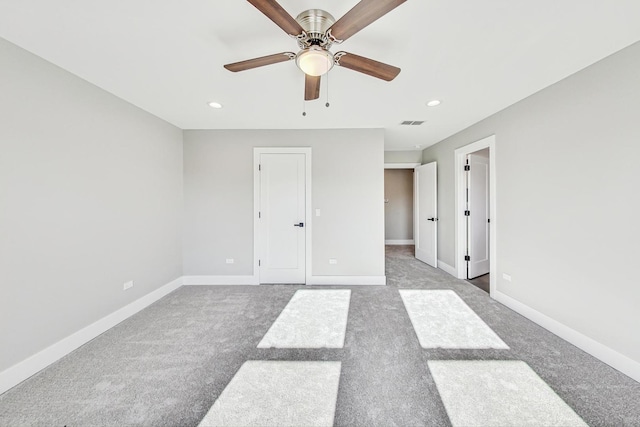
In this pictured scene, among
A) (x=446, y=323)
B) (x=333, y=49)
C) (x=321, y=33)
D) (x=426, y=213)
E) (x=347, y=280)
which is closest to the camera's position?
(x=321, y=33)

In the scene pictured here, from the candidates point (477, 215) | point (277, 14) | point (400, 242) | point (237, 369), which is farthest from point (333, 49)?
point (400, 242)

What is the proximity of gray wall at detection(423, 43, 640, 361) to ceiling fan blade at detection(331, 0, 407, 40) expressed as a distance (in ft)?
6.78

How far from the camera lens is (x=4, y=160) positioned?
169 cm

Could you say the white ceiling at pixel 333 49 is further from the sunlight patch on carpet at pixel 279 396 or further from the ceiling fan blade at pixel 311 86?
the sunlight patch on carpet at pixel 279 396

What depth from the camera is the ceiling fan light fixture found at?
142 centimetres

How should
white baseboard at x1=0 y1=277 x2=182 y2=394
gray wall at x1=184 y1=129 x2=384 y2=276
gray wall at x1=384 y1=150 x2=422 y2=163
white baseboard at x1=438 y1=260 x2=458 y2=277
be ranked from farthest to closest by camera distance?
gray wall at x1=384 y1=150 x2=422 y2=163, white baseboard at x1=438 y1=260 x2=458 y2=277, gray wall at x1=184 y1=129 x2=384 y2=276, white baseboard at x1=0 y1=277 x2=182 y2=394

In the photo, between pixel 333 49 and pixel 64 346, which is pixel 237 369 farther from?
pixel 333 49

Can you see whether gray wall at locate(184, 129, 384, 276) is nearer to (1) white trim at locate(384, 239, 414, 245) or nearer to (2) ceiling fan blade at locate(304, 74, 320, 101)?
(2) ceiling fan blade at locate(304, 74, 320, 101)

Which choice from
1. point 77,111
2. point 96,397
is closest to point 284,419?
point 96,397

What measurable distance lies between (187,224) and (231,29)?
2.96 m

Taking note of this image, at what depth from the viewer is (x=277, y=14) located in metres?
1.18

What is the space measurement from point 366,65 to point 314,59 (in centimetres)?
37

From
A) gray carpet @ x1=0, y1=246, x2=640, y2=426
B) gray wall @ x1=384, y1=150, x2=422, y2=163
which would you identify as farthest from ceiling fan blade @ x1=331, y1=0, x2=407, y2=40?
gray wall @ x1=384, y1=150, x2=422, y2=163

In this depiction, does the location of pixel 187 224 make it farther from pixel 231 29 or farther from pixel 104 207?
pixel 231 29
